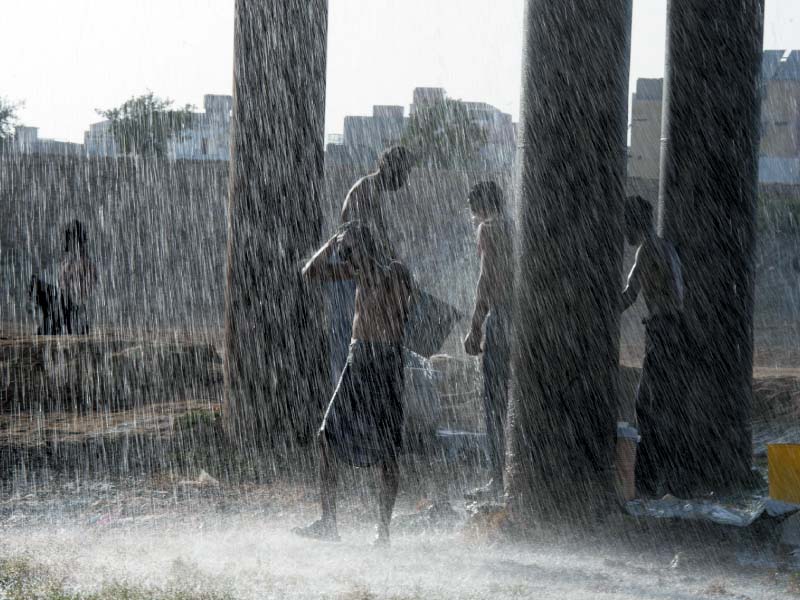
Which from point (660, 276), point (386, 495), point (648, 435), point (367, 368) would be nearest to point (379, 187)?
point (367, 368)

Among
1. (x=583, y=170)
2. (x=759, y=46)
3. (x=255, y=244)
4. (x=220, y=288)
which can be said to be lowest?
(x=220, y=288)

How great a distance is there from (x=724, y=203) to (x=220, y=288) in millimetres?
18612

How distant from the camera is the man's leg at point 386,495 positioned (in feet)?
19.7

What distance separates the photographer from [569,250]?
20.5 ft

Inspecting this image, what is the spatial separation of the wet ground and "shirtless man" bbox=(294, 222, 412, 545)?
437 millimetres

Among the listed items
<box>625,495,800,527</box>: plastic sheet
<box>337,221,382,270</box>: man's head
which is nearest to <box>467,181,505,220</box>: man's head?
<box>337,221,382,270</box>: man's head

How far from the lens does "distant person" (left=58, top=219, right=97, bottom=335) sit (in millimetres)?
11516

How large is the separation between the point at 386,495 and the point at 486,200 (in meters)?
2.38

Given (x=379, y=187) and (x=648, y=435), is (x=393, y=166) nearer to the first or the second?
(x=379, y=187)

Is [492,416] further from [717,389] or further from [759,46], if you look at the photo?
[759,46]

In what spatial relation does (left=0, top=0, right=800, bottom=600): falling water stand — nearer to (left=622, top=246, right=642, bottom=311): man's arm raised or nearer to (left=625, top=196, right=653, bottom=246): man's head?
(left=622, top=246, right=642, bottom=311): man's arm raised

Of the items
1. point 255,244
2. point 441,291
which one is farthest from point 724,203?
point 441,291

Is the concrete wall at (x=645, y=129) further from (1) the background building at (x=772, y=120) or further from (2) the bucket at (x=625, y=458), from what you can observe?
(2) the bucket at (x=625, y=458)

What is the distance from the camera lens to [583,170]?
621 centimetres
